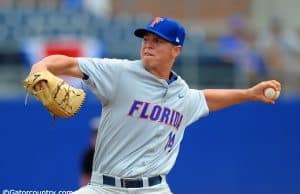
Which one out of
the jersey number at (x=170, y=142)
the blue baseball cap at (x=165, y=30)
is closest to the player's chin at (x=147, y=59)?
the blue baseball cap at (x=165, y=30)

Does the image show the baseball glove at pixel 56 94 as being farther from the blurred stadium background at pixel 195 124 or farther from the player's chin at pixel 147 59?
the blurred stadium background at pixel 195 124

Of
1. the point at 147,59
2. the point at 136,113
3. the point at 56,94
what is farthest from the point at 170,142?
the point at 56,94

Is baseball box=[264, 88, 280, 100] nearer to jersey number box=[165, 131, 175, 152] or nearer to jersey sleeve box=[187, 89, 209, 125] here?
jersey sleeve box=[187, 89, 209, 125]

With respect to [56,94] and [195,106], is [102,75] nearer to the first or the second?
[56,94]

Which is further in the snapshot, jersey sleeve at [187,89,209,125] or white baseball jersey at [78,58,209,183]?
jersey sleeve at [187,89,209,125]

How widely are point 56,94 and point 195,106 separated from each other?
4.45 ft

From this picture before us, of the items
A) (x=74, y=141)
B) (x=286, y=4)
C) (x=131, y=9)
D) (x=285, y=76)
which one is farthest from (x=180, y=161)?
(x=286, y=4)

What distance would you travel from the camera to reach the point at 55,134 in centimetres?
1159

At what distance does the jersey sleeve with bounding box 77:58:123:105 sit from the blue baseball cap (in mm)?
313

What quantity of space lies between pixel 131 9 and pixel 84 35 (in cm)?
286

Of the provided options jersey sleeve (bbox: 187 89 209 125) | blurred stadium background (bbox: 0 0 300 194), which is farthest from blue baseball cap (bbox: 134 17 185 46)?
blurred stadium background (bbox: 0 0 300 194)

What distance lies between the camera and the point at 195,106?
257 inches

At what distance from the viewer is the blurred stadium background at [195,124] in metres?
11.5

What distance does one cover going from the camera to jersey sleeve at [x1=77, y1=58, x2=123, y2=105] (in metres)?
5.88
